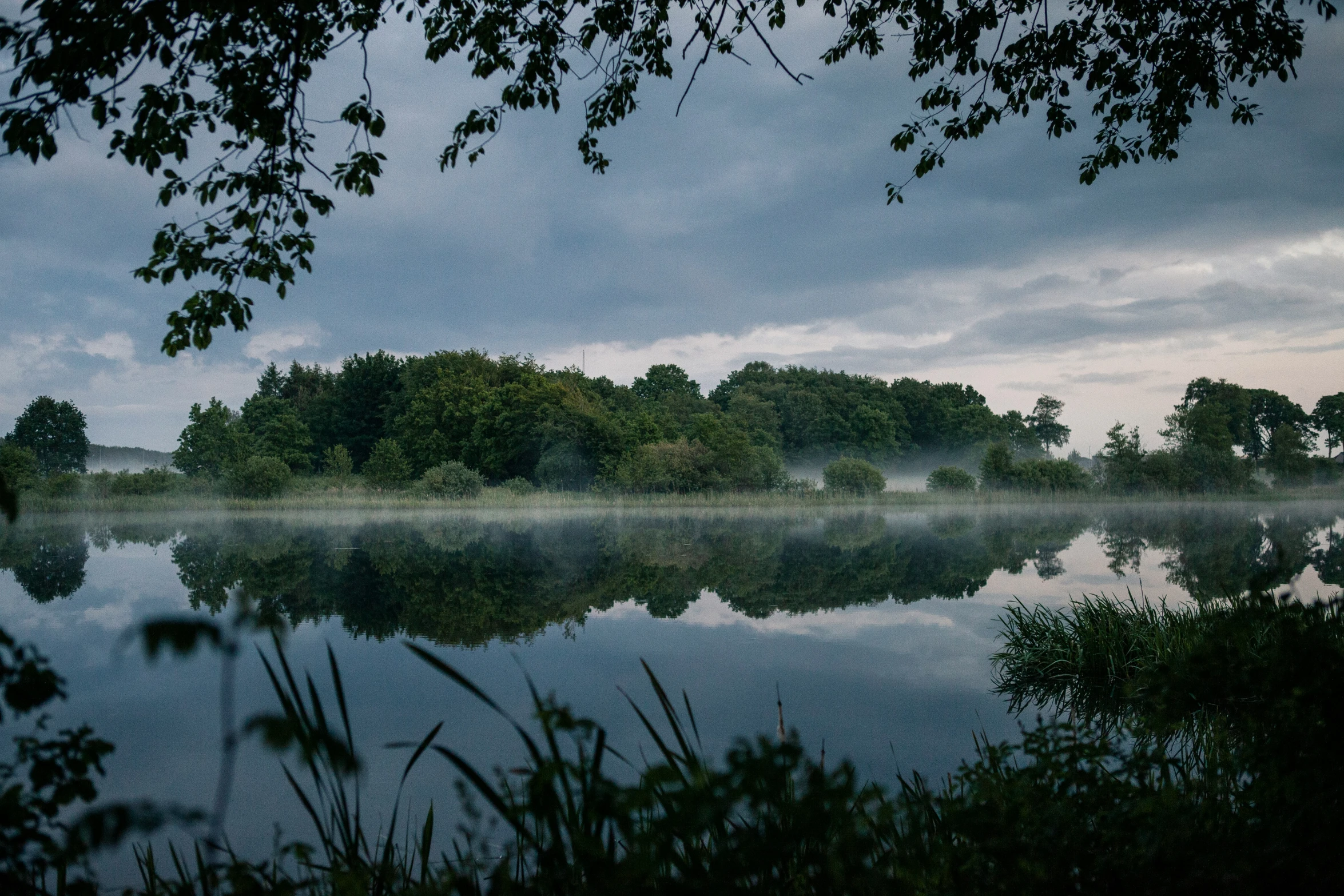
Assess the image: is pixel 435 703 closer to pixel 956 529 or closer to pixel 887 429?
pixel 956 529

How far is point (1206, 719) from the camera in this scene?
495cm

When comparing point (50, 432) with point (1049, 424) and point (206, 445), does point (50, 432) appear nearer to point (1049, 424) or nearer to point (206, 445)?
point (206, 445)

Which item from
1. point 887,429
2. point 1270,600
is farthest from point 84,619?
point 887,429

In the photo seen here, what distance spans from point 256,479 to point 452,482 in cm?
693

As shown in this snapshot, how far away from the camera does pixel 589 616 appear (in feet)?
34.7

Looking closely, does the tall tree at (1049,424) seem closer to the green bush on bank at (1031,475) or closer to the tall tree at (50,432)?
the green bush on bank at (1031,475)

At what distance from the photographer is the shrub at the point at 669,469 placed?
3181 centimetres

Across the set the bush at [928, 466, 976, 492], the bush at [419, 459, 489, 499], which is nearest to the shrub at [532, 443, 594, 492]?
the bush at [419, 459, 489, 499]

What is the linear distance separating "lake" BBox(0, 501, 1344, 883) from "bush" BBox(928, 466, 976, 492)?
38.1ft

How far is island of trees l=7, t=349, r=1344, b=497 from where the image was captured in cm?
2875

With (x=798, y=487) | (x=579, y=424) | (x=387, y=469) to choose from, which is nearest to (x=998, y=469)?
(x=798, y=487)

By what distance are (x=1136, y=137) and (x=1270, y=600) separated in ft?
17.6

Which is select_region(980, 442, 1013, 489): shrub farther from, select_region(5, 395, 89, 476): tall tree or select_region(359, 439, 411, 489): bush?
select_region(5, 395, 89, 476): tall tree

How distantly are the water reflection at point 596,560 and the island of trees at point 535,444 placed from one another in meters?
4.83
